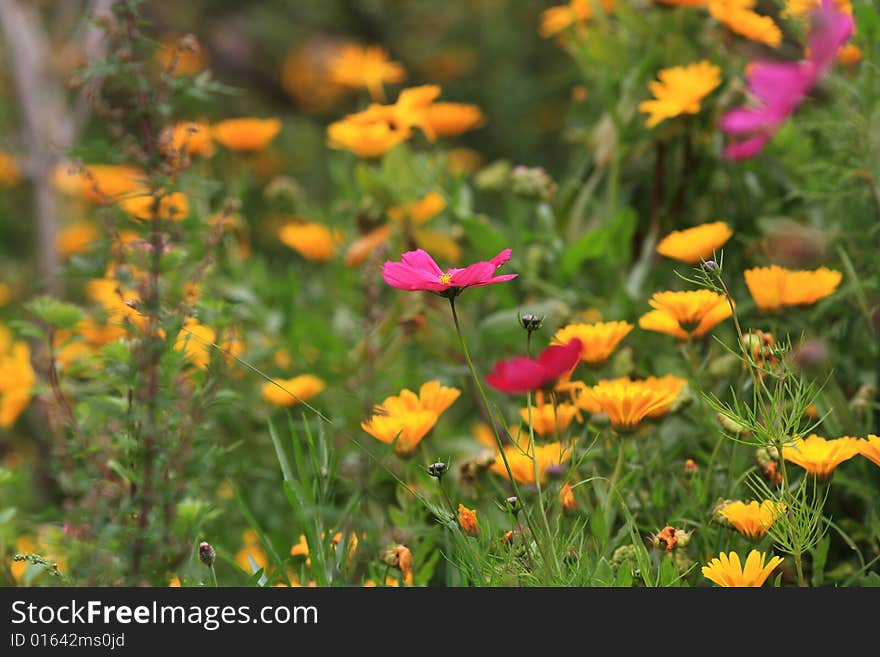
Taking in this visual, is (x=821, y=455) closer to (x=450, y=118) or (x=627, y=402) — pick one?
(x=627, y=402)

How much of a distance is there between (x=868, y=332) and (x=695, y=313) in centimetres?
35

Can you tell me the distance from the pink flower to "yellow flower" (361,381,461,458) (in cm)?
11

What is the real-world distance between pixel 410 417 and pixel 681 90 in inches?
20.0

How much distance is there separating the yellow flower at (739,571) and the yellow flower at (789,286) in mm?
266

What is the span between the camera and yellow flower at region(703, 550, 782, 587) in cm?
67

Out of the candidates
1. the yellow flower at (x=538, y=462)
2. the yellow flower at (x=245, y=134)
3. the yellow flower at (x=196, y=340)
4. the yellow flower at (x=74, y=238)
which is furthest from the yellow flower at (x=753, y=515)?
the yellow flower at (x=74, y=238)

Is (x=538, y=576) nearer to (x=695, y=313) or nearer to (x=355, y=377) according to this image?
(x=695, y=313)

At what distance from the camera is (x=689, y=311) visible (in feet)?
2.60

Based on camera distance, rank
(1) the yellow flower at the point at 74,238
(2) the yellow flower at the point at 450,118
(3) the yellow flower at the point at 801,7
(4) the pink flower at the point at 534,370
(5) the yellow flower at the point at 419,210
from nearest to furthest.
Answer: (4) the pink flower at the point at 534,370 < (3) the yellow flower at the point at 801,7 < (5) the yellow flower at the point at 419,210 < (2) the yellow flower at the point at 450,118 < (1) the yellow flower at the point at 74,238

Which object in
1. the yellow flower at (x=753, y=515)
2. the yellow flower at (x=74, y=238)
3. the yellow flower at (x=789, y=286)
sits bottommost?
the yellow flower at (x=753, y=515)

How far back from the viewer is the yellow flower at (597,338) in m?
0.81

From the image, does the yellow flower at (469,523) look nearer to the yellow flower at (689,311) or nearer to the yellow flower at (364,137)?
the yellow flower at (689,311)

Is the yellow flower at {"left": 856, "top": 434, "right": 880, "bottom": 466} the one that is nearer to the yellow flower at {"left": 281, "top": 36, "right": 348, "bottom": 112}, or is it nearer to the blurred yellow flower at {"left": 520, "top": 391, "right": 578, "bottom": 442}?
the blurred yellow flower at {"left": 520, "top": 391, "right": 578, "bottom": 442}
